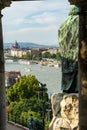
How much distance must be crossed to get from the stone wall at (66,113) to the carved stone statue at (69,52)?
0.59 metres

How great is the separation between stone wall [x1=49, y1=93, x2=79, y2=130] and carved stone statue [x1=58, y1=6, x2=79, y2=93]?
23.3 inches

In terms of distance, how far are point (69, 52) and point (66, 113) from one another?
2.58 metres

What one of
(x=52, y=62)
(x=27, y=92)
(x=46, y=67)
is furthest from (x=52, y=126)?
(x=46, y=67)

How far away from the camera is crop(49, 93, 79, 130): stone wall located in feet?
63.5

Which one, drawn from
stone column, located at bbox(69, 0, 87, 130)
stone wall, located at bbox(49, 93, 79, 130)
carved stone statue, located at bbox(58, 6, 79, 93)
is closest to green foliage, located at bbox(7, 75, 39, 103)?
carved stone statue, located at bbox(58, 6, 79, 93)

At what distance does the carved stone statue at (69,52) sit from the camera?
65.8 ft

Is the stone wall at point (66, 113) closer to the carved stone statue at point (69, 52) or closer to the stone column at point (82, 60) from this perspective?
the carved stone statue at point (69, 52)

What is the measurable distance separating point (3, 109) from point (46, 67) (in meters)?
167

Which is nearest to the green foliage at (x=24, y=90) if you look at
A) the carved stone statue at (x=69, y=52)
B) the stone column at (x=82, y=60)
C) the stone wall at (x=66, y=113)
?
the carved stone statue at (x=69, y=52)

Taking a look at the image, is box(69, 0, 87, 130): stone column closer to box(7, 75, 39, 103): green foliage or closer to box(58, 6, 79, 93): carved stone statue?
box(58, 6, 79, 93): carved stone statue

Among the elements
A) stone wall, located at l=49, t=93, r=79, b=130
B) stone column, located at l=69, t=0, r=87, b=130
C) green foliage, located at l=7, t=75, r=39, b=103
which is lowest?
green foliage, located at l=7, t=75, r=39, b=103

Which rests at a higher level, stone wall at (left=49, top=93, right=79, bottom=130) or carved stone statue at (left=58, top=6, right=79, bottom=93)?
carved stone statue at (left=58, top=6, right=79, bottom=93)

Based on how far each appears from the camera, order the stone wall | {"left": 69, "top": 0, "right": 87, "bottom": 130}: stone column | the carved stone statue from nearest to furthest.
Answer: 1. {"left": 69, "top": 0, "right": 87, "bottom": 130}: stone column
2. the stone wall
3. the carved stone statue

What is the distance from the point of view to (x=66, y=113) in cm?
1977
